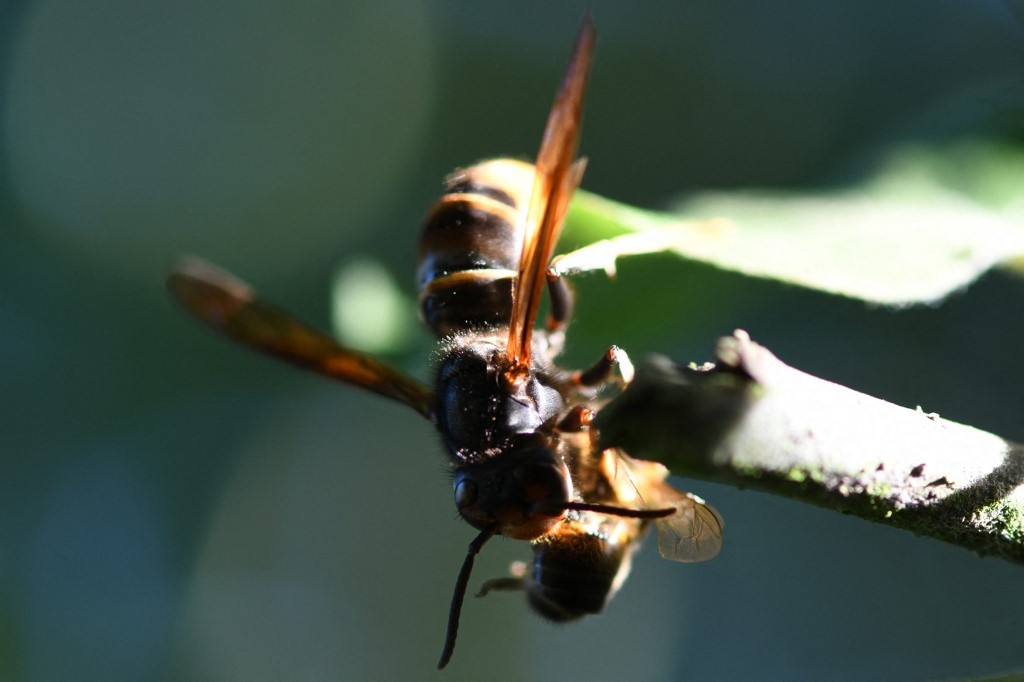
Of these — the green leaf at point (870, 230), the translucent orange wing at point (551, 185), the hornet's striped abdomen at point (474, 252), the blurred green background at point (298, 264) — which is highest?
the translucent orange wing at point (551, 185)

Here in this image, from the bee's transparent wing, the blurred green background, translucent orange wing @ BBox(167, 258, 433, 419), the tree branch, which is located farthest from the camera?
the blurred green background

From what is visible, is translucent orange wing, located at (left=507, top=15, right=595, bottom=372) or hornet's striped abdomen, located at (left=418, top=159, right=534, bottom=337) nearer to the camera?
translucent orange wing, located at (left=507, top=15, right=595, bottom=372)

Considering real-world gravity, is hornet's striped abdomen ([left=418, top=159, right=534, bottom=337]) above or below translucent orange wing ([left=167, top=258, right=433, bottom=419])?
above

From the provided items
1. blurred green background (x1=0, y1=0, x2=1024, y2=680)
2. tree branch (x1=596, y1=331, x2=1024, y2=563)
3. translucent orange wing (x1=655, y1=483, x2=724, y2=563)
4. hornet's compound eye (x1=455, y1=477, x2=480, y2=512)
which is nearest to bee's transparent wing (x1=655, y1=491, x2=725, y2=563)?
translucent orange wing (x1=655, y1=483, x2=724, y2=563)

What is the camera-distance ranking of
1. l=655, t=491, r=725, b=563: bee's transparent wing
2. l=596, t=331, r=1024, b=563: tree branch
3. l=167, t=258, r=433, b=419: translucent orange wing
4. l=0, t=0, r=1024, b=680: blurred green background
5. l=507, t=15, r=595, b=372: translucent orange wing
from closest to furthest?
l=596, t=331, r=1024, b=563: tree branch, l=507, t=15, r=595, b=372: translucent orange wing, l=655, t=491, r=725, b=563: bee's transparent wing, l=167, t=258, r=433, b=419: translucent orange wing, l=0, t=0, r=1024, b=680: blurred green background

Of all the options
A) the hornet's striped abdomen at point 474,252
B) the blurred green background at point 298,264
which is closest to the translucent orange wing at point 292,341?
the hornet's striped abdomen at point 474,252

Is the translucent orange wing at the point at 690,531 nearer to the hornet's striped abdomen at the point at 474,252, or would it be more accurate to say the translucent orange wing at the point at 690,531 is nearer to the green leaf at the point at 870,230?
the green leaf at the point at 870,230

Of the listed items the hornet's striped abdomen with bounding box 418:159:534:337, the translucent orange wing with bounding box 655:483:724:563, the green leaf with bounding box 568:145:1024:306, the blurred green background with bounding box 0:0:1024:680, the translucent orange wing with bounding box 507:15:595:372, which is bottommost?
the blurred green background with bounding box 0:0:1024:680

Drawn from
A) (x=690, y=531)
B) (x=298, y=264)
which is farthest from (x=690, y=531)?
(x=298, y=264)

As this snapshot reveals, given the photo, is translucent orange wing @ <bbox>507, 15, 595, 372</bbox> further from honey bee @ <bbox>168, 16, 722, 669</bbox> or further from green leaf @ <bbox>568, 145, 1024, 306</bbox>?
green leaf @ <bbox>568, 145, 1024, 306</bbox>

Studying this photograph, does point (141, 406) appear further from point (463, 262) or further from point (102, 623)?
point (463, 262)
